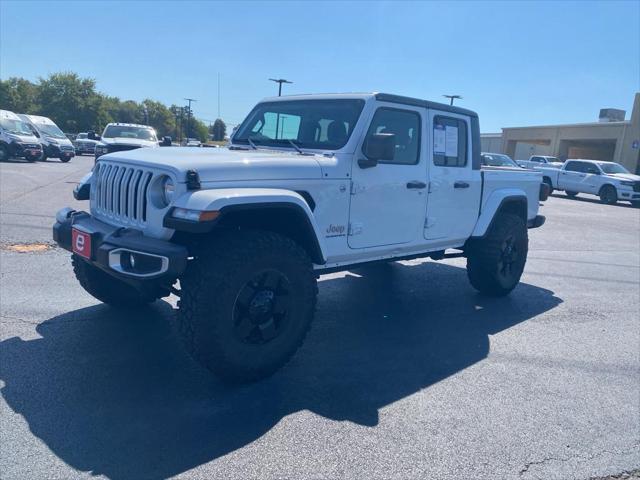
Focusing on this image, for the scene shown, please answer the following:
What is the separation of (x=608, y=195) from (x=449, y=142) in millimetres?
19850

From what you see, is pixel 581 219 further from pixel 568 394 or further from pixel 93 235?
pixel 93 235

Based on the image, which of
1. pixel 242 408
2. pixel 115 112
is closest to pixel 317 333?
pixel 242 408

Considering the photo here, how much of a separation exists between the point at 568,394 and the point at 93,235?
3.49 meters

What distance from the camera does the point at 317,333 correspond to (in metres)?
4.89

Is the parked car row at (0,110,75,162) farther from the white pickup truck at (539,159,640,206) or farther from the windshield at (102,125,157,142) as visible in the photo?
the white pickup truck at (539,159,640,206)

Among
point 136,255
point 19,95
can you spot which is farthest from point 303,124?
point 19,95

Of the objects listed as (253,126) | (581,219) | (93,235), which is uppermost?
(253,126)

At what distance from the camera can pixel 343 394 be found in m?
3.73

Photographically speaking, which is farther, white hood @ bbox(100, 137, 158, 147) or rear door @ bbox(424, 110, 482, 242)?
white hood @ bbox(100, 137, 158, 147)

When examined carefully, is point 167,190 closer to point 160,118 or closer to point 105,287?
point 105,287

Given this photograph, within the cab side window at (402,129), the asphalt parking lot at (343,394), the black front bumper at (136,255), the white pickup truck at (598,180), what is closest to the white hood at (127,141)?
the asphalt parking lot at (343,394)

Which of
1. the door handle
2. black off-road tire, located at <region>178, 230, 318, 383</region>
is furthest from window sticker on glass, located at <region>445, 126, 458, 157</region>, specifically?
black off-road tire, located at <region>178, 230, 318, 383</region>

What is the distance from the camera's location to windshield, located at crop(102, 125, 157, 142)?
658 inches

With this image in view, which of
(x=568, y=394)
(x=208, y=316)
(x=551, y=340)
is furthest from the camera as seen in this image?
(x=551, y=340)
